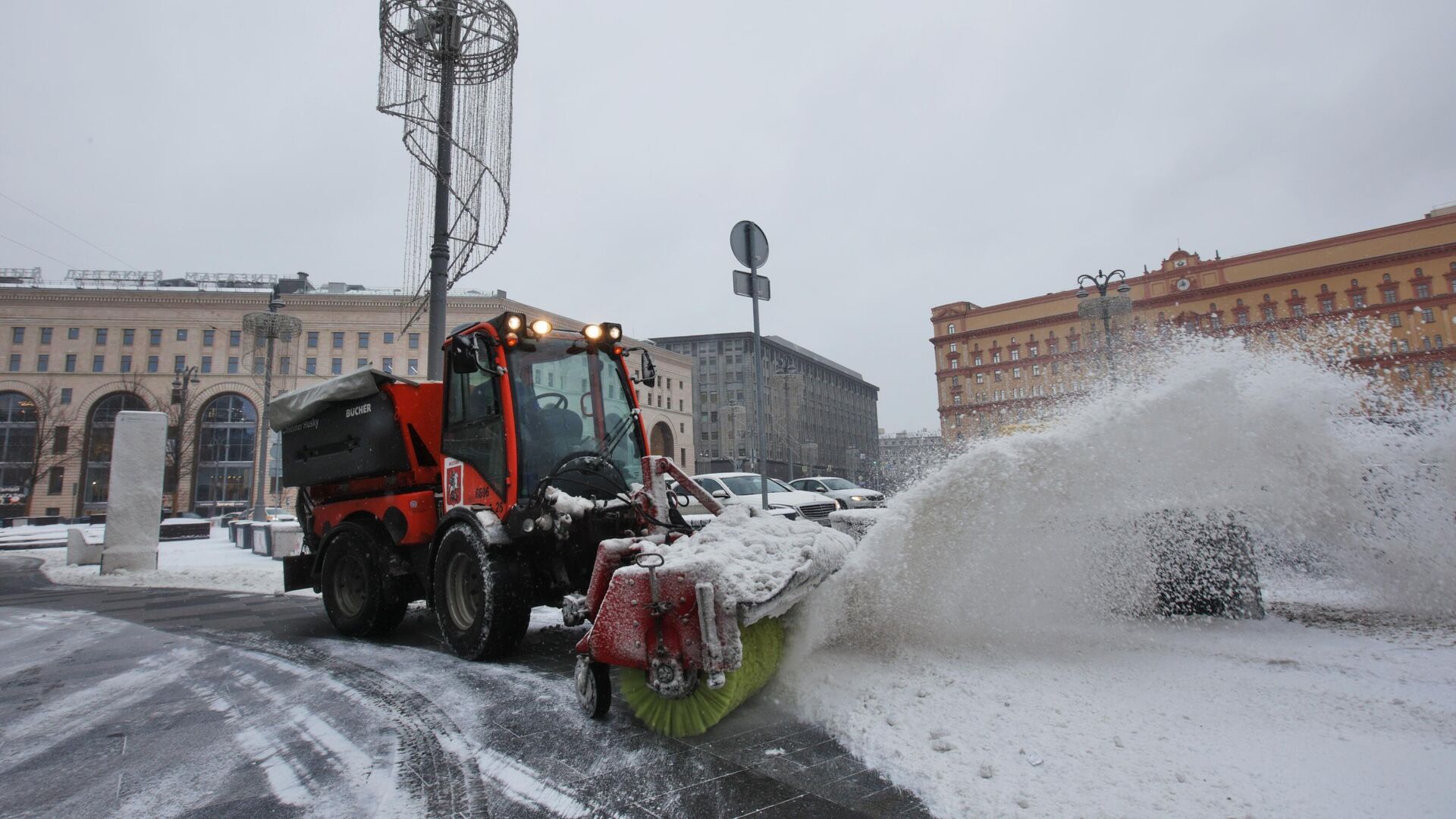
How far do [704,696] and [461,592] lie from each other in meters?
2.45

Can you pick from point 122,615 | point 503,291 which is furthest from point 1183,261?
point 122,615

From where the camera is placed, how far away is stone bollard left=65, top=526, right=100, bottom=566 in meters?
16.0

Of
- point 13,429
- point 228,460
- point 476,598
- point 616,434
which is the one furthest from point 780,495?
point 13,429

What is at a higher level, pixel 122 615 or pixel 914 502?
pixel 914 502

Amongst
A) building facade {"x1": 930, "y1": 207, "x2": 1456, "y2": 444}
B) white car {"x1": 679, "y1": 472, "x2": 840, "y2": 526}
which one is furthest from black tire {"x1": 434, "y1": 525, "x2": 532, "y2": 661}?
building facade {"x1": 930, "y1": 207, "x2": 1456, "y2": 444}

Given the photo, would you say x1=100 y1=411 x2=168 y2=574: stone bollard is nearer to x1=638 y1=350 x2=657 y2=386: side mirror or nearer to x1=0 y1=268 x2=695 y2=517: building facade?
x1=638 y1=350 x2=657 y2=386: side mirror

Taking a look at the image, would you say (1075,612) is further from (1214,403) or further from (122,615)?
(122,615)

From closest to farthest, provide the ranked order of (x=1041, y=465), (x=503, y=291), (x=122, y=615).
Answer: (x=1041, y=465)
(x=122, y=615)
(x=503, y=291)

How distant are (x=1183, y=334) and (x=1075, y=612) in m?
2.17

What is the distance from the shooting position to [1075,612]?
466cm

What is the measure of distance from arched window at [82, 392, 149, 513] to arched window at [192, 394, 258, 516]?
5773 mm

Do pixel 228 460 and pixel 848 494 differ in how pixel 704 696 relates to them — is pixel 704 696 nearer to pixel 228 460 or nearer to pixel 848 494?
pixel 848 494

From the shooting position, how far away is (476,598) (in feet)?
15.5

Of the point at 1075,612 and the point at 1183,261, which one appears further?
the point at 1183,261
